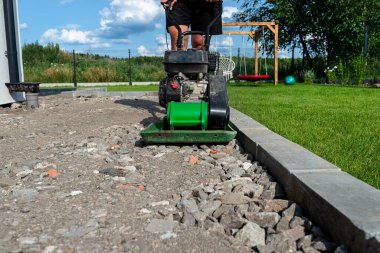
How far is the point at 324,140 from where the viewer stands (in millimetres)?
3049

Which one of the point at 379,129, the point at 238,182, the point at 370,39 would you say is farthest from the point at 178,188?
the point at 370,39

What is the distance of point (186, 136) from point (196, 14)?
5.43 feet

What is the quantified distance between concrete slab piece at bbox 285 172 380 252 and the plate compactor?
4.18 feet

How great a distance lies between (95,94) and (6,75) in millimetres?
2365

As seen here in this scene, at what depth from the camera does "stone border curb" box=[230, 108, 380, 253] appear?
131 centimetres

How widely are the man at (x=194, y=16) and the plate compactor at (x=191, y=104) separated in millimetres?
302

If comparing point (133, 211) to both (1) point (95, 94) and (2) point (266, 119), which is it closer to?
(2) point (266, 119)

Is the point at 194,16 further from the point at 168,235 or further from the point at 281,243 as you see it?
the point at 281,243

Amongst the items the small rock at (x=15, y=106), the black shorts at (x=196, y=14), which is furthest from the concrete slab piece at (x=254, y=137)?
the small rock at (x=15, y=106)

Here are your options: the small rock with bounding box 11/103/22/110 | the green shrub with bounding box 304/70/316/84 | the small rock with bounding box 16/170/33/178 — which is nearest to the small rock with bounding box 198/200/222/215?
the small rock with bounding box 16/170/33/178

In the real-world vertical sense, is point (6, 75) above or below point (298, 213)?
above

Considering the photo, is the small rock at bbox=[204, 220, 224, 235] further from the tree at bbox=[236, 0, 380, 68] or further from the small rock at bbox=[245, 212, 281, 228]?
the tree at bbox=[236, 0, 380, 68]

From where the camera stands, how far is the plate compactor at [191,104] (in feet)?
10.2

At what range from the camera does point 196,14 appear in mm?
4145
